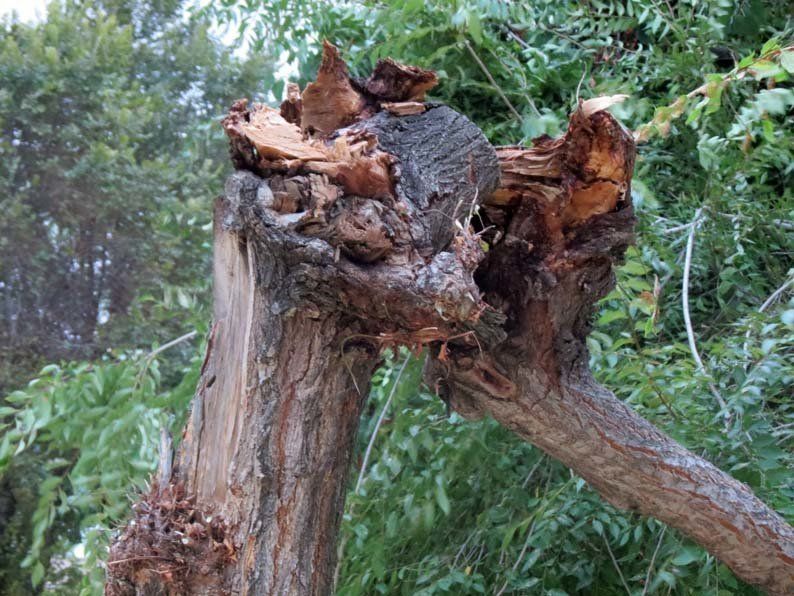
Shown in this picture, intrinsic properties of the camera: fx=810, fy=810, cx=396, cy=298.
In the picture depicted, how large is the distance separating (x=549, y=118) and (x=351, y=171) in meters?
0.77

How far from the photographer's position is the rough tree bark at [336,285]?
626mm

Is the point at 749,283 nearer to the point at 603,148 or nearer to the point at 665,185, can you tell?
the point at 665,185

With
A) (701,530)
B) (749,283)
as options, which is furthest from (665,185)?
(701,530)

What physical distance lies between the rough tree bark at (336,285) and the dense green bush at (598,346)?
277 millimetres

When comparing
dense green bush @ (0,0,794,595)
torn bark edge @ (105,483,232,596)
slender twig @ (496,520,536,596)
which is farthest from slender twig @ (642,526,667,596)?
torn bark edge @ (105,483,232,596)

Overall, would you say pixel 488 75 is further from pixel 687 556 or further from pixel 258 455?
pixel 258 455

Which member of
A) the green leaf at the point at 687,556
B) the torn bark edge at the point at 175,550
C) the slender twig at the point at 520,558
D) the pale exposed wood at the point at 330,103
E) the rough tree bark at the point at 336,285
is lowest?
the slender twig at the point at 520,558

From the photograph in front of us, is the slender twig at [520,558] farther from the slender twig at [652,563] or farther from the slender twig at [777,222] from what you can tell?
the slender twig at [777,222]

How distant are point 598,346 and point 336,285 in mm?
643

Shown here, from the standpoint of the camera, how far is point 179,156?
3445 mm

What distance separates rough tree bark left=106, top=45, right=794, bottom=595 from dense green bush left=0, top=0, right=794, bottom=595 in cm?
28

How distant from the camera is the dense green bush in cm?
106

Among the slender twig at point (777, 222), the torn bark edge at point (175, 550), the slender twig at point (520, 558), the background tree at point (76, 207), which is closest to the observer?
the torn bark edge at point (175, 550)

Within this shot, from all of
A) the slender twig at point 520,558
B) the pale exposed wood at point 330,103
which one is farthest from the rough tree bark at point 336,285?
the slender twig at point 520,558
